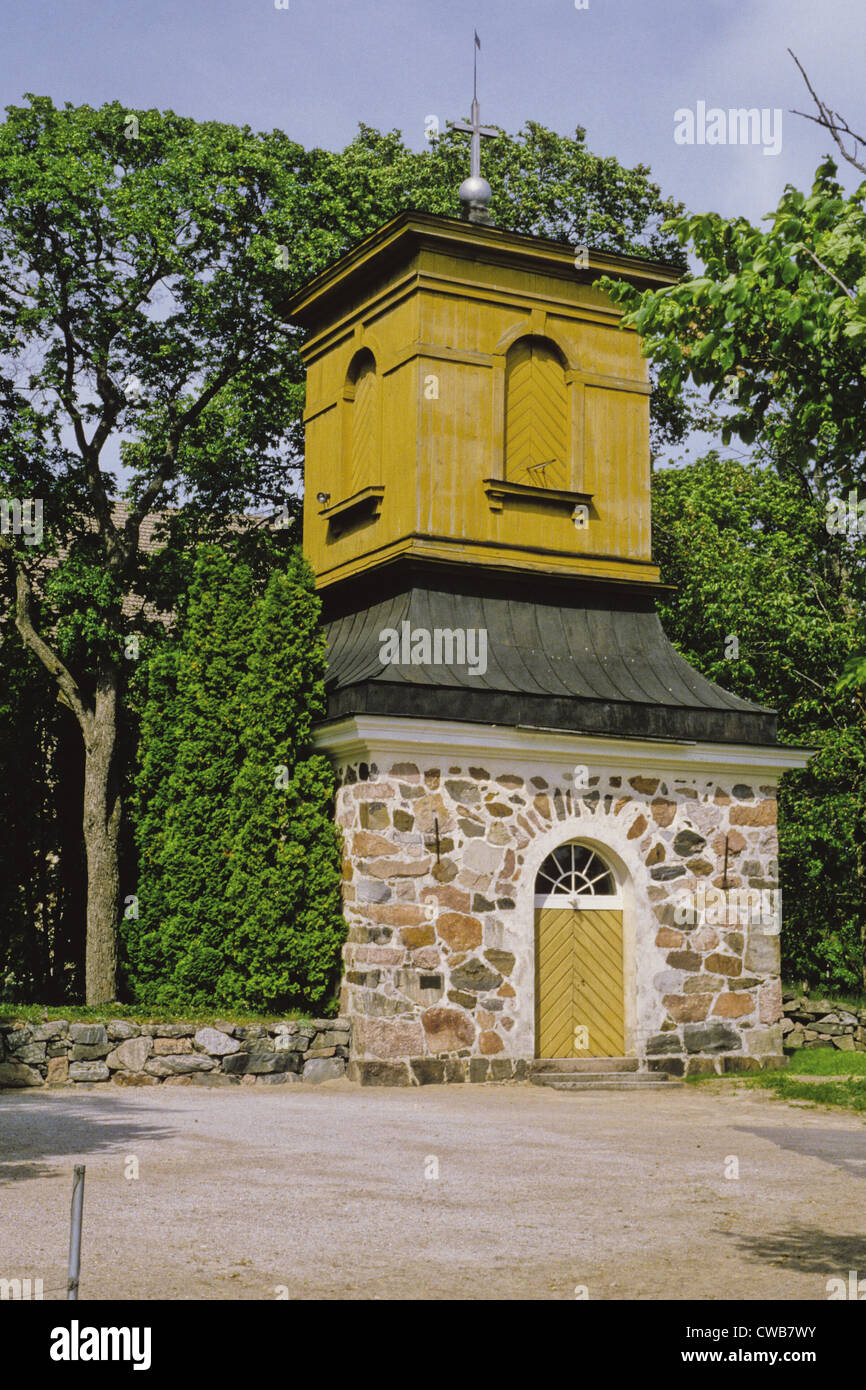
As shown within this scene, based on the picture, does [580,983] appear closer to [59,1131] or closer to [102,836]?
[102,836]

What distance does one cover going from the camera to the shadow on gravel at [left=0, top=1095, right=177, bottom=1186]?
9375mm

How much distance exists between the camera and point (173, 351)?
1931 cm

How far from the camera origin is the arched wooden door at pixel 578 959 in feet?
52.5

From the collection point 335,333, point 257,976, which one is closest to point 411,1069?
point 257,976

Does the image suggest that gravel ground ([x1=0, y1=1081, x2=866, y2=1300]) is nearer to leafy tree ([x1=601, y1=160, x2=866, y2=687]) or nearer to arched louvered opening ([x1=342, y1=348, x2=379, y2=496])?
leafy tree ([x1=601, y1=160, x2=866, y2=687])

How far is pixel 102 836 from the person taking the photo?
1803 cm

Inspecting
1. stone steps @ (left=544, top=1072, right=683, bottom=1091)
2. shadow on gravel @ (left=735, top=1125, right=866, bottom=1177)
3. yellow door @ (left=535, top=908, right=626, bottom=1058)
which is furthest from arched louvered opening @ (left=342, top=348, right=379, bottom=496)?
shadow on gravel @ (left=735, top=1125, right=866, bottom=1177)

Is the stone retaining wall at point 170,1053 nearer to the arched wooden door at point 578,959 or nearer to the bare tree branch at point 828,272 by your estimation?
the arched wooden door at point 578,959

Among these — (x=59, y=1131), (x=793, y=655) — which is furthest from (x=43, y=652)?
(x=793, y=655)

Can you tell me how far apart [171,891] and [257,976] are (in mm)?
1426

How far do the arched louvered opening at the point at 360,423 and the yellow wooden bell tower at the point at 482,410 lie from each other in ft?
0.08

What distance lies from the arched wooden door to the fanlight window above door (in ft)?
0.03
